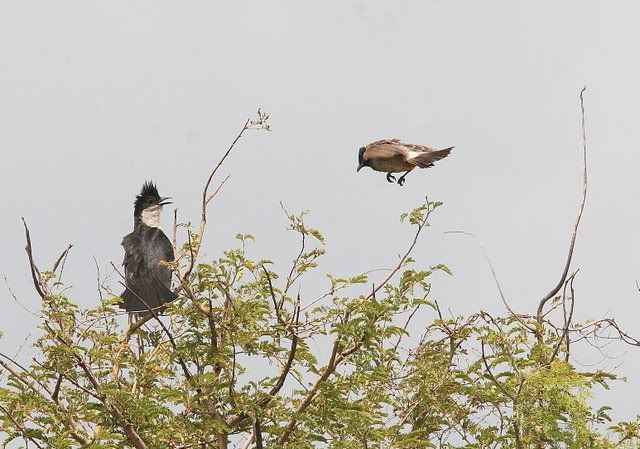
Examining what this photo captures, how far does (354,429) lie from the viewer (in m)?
7.02

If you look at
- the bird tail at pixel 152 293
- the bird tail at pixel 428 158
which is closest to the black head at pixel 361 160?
the bird tail at pixel 428 158

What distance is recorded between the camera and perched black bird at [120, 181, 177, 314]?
11.2 metres

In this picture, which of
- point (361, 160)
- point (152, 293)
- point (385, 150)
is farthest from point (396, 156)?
point (152, 293)

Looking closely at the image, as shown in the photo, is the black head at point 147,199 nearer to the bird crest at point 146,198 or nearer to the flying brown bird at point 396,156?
the bird crest at point 146,198

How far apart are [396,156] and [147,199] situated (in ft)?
15.9

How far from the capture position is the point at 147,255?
1205 centimetres

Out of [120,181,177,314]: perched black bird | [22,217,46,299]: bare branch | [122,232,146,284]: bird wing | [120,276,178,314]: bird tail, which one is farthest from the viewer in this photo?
[122,232,146,284]: bird wing

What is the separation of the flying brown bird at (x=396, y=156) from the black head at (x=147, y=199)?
405 centimetres

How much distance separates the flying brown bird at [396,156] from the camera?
916 centimetres

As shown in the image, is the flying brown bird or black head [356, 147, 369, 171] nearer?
the flying brown bird

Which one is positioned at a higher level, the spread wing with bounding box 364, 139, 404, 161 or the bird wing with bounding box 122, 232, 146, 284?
the bird wing with bounding box 122, 232, 146, 284

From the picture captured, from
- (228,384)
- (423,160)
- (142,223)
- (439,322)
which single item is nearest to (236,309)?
(228,384)

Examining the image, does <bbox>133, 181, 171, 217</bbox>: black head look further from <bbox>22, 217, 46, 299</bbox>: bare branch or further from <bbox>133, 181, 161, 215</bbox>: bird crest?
<bbox>22, 217, 46, 299</bbox>: bare branch

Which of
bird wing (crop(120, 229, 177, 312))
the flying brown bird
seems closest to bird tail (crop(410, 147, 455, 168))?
the flying brown bird
